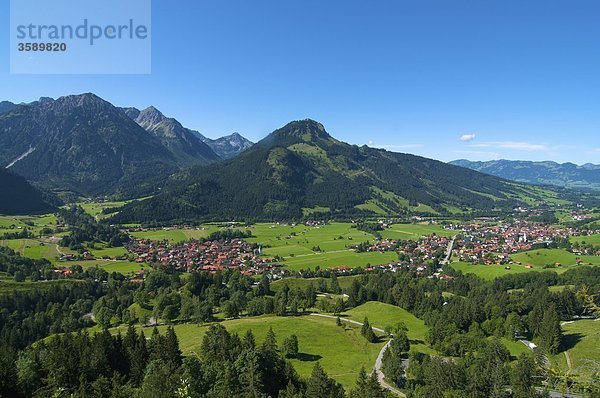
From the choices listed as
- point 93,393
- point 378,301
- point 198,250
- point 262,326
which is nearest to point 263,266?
point 198,250

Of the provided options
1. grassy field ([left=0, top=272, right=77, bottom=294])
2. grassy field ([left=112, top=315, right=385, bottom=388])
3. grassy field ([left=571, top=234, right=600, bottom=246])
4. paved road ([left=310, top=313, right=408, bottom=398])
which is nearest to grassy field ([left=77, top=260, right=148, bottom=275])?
grassy field ([left=0, top=272, right=77, bottom=294])

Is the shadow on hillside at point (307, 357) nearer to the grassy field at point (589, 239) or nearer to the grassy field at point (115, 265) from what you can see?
the grassy field at point (115, 265)

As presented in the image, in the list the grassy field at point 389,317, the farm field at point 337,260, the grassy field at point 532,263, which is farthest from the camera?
the farm field at point 337,260

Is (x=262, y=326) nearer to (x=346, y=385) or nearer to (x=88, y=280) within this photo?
(x=346, y=385)

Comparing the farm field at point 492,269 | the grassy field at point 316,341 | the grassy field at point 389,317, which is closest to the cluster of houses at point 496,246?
the farm field at point 492,269

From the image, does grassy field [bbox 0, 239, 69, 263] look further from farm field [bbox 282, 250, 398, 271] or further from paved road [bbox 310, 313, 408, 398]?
paved road [bbox 310, 313, 408, 398]

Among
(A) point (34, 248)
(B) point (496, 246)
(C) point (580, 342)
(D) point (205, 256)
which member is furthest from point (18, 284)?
(B) point (496, 246)
